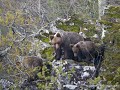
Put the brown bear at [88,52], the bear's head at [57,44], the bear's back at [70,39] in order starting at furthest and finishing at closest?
the bear's back at [70,39]
the bear's head at [57,44]
the brown bear at [88,52]

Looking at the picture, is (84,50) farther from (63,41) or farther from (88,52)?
(63,41)

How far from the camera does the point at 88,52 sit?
29.4 ft

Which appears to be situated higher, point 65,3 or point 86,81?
point 65,3

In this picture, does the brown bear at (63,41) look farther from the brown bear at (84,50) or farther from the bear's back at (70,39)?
the brown bear at (84,50)

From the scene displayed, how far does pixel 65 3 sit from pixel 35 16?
182 centimetres

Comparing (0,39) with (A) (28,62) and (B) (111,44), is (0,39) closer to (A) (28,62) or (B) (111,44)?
(A) (28,62)

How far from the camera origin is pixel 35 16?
2116cm

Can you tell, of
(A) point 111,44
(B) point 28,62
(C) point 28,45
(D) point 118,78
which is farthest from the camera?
(C) point 28,45

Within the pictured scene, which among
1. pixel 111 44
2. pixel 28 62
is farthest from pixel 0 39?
pixel 111 44

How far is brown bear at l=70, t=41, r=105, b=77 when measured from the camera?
8.95 metres

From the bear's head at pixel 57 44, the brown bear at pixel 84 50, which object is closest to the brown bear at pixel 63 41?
the bear's head at pixel 57 44

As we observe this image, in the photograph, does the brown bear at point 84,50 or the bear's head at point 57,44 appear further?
the bear's head at point 57,44

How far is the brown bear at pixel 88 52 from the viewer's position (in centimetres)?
895

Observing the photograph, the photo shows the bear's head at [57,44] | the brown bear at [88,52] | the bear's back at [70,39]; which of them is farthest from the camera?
the bear's back at [70,39]
